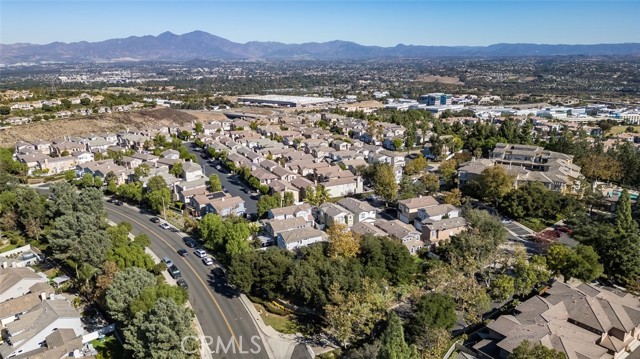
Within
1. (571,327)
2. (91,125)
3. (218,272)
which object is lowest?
(218,272)

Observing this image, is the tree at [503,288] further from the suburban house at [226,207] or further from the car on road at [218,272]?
the suburban house at [226,207]

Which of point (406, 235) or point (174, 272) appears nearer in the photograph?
point (174, 272)

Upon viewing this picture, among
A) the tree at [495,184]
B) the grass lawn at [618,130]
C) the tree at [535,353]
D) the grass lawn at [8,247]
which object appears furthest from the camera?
the grass lawn at [618,130]

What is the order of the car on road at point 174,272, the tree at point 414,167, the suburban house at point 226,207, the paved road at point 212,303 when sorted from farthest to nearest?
the tree at point 414,167 < the suburban house at point 226,207 < the car on road at point 174,272 < the paved road at point 212,303

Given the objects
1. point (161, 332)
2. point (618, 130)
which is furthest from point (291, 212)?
point (618, 130)

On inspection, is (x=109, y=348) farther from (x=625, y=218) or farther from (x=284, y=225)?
(x=625, y=218)

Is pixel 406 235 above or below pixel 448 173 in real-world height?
below

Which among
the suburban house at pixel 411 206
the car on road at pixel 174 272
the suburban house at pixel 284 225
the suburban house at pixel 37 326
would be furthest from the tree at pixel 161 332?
the suburban house at pixel 411 206

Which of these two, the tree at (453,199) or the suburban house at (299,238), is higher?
the tree at (453,199)
